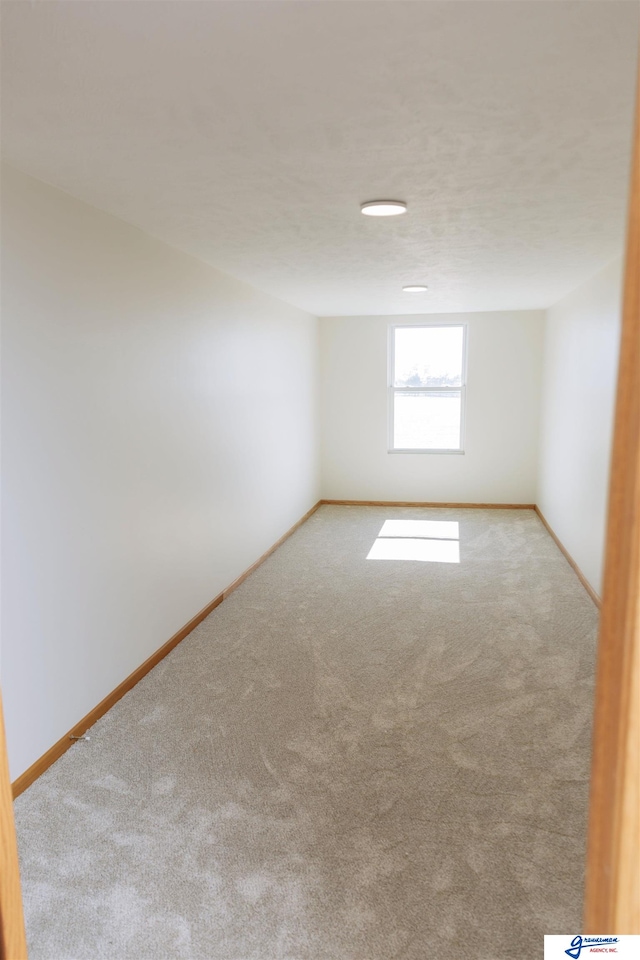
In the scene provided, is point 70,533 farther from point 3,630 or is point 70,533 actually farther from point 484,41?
point 484,41

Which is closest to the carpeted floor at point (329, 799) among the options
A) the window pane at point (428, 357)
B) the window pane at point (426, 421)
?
the window pane at point (426, 421)

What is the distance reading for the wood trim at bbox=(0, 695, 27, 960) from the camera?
796 millimetres

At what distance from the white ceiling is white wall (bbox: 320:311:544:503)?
400 cm

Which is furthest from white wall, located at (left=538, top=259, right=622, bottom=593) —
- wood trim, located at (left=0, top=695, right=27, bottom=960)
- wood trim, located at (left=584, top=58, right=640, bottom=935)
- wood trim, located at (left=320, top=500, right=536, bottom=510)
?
wood trim, located at (left=0, top=695, right=27, bottom=960)

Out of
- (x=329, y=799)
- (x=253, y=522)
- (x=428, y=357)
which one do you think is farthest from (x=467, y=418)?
(x=329, y=799)

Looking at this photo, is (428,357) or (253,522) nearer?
(253,522)

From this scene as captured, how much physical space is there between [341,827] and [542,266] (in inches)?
144

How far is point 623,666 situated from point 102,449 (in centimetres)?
275

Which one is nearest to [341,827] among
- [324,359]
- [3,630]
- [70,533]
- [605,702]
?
[3,630]

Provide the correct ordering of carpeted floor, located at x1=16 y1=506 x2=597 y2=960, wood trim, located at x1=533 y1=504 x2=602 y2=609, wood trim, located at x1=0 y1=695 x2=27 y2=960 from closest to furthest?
wood trim, located at x1=0 y1=695 x2=27 y2=960 < carpeted floor, located at x1=16 y1=506 x2=597 y2=960 < wood trim, located at x1=533 y1=504 x2=602 y2=609

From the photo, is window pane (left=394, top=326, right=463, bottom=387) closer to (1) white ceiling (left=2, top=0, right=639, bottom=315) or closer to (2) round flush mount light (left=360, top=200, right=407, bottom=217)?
(1) white ceiling (left=2, top=0, right=639, bottom=315)

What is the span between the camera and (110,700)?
3.08 m

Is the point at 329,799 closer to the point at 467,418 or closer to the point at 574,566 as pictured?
the point at 574,566

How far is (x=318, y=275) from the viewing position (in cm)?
462
